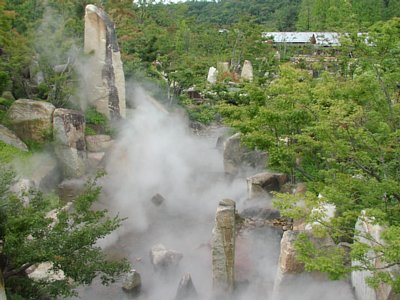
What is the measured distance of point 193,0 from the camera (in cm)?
10206

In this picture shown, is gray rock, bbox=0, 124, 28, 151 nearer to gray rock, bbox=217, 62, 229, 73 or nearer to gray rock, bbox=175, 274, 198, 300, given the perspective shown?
gray rock, bbox=175, 274, 198, 300

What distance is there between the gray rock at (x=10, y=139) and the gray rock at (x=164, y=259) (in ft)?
20.4

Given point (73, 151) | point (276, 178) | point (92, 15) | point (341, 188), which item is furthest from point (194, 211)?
point (92, 15)

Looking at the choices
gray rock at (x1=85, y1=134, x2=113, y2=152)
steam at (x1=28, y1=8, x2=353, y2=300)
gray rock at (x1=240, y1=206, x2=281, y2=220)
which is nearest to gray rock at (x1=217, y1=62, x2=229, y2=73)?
steam at (x1=28, y1=8, x2=353, y2=300)

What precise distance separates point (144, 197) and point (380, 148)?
9.32m

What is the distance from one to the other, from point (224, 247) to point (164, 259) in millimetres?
2503

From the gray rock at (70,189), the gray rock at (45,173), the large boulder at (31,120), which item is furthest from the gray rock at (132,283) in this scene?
the large boulder at (31,120)

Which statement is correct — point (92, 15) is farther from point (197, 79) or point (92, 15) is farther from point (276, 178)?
point (276, 178)

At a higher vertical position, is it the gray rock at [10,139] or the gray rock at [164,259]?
the gray rock at [10,139]

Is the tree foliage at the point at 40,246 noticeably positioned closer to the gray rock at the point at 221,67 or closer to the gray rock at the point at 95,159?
the gray rock at the point at 95,159

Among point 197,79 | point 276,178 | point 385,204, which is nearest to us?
point 385,204

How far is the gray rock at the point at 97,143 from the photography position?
56.4 ft

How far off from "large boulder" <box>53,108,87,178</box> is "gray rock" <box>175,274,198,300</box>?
23.7 ft

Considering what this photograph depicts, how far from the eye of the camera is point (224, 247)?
966cm
